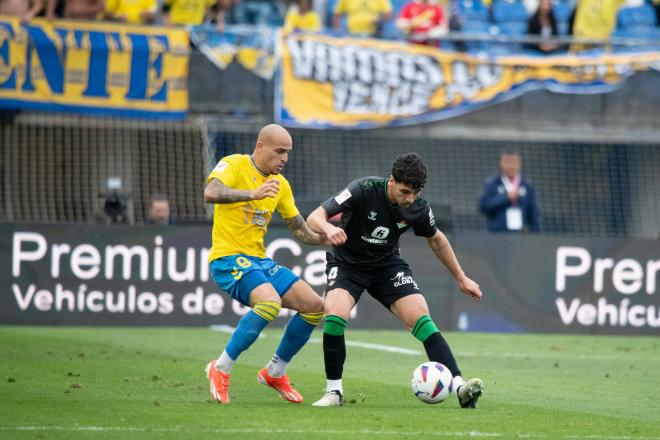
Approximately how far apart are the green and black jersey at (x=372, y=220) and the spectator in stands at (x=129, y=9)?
1094 centimetres

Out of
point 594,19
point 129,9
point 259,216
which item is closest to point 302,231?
point 259,216

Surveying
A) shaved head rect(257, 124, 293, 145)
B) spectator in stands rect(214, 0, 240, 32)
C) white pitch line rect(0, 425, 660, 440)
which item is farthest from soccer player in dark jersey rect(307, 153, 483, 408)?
spectator in stands rect(214, 0, 240, 32)

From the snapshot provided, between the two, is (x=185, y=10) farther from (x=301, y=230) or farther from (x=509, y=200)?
(x=301, y=230)

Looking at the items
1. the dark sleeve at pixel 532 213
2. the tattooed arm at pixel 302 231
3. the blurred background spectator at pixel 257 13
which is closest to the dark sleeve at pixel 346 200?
the tattooed arm at pixel 302 231

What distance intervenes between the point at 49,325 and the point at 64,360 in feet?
15.1

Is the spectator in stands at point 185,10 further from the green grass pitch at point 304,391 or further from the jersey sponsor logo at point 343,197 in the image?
the jersey sponsor logo at point 343,197

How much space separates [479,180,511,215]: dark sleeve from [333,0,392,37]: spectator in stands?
405cm

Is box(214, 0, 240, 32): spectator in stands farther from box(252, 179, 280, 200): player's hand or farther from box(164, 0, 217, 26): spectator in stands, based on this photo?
box(252, 179, 280, 200): player's hand

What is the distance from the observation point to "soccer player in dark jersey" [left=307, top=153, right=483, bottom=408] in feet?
29.7

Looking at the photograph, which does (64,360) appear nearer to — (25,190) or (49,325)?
(49,325)

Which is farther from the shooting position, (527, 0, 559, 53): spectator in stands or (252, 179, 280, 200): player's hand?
(527, 0, 559, 53): spectator in stands

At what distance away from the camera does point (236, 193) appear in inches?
344

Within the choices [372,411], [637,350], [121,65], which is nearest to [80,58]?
[121,65]

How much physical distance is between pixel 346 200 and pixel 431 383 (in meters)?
1.46
